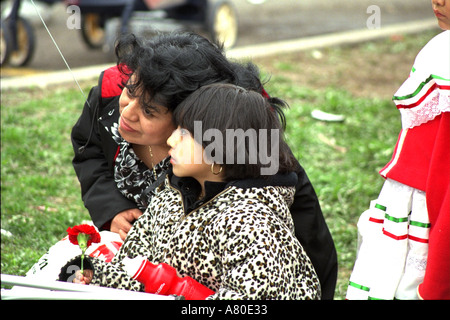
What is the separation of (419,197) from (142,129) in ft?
2.97

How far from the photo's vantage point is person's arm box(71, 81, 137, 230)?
2594 millimetres

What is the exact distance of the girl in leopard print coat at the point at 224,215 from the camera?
1883 millimetres

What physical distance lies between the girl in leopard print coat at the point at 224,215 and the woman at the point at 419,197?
9.3 inches

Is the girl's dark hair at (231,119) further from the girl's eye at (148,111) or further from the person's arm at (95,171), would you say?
the person's arm at (95,171)

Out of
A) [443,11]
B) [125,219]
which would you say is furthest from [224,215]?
[443,11]

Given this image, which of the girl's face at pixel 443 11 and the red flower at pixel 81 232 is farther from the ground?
the girl's face at pixel 443 11

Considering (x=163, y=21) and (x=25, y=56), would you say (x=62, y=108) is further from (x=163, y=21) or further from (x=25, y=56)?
(x=163, y=21)

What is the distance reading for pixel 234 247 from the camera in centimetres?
188

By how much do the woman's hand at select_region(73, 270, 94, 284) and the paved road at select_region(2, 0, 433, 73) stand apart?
4553mm

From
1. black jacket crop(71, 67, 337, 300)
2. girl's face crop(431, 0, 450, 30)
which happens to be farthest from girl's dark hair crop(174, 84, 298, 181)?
girl's face crop(431, 0, 450, 30)

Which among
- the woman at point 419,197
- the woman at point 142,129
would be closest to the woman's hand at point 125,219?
the woman at point 142,129

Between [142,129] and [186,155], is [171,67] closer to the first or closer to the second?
[142,129]

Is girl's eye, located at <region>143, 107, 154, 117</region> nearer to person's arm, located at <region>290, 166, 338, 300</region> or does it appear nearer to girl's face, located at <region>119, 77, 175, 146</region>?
girl's face, located at <region>119, 77, 175, 146</region>

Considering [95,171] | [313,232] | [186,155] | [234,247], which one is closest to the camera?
[234,247]
